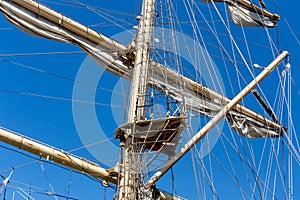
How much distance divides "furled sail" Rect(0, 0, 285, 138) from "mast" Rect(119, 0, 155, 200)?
0.49m

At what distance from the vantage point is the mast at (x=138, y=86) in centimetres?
847

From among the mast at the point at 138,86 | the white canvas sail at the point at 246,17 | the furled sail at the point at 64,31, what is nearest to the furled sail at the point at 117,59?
the furled sail at the point at 64,31

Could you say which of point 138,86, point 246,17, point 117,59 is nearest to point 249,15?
point 246,17

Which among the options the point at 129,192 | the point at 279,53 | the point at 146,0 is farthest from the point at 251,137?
the point at 129,192

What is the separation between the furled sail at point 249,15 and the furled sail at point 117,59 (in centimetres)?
8

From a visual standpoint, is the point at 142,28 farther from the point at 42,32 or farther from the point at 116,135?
the point at 116,135

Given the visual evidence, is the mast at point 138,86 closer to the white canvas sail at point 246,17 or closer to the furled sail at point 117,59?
the furled sail at point 117,59

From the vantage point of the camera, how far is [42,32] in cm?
1049

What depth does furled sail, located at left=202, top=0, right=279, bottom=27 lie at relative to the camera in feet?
43.1

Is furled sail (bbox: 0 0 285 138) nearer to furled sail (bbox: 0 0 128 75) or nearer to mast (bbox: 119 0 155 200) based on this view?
furled sail (bbox: 0 0 128 75)

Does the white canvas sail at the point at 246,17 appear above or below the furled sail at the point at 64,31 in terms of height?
above

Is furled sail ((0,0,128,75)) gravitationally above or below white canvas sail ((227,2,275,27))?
below

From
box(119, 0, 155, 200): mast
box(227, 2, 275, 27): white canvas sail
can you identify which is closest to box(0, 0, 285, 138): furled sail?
box(227, 2, 275, 27): white canvas sail

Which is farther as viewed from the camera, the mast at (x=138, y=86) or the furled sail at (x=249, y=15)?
the furled sail at (x=249, y=15)
